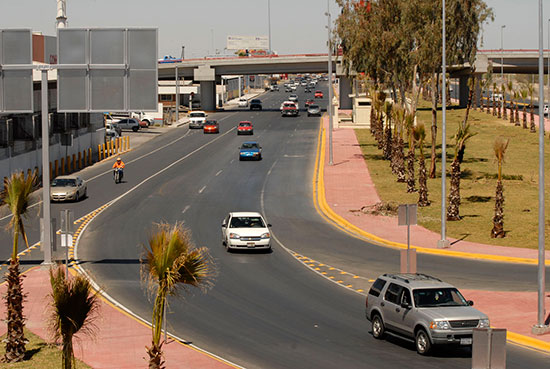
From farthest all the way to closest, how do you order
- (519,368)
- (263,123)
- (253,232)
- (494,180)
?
(263,123) < (494,180) < (253,232) < (519,368)

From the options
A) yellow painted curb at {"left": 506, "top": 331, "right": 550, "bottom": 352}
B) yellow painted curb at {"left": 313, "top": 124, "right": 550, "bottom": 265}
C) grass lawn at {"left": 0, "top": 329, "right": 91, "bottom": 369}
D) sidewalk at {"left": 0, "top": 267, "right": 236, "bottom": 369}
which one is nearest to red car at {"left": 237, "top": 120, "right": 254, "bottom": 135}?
yellow painted curb at {"left": 313, "top": 124, "right": 550, "bottom": 265}

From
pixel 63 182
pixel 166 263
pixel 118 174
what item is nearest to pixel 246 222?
pixel 63 182

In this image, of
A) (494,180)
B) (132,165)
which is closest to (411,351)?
(494,180)

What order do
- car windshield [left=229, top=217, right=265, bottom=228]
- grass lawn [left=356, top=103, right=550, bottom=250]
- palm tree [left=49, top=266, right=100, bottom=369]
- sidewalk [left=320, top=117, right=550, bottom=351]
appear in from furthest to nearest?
1. grass lawn [left=356, top=103, right=550, bottom=250]
2. car windshield [left=229, top=217, right=265, bottom=228]
3. sidewalk [left=320, top=117, right=550, bottom=351]
4. palm tree [left=49, top=266, right=100, bottom=369]

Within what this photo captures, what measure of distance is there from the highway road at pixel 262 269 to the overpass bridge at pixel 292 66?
186 ft

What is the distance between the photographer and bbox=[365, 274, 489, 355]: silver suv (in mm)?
18984

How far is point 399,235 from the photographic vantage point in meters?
37.8

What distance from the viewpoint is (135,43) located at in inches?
1190

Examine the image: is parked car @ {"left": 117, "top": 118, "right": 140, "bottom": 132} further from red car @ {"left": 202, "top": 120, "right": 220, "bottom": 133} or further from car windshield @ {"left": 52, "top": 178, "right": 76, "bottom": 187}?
car windshield @ {"left": 52, "top": 178, "right": 76, "bottom": 187}

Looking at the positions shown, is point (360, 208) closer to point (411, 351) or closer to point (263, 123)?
point (411, 351)

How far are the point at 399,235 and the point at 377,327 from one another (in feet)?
55.4

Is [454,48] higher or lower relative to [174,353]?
higher

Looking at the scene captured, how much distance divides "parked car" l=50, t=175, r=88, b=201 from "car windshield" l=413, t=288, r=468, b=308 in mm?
29532

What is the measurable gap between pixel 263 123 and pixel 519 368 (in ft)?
271
